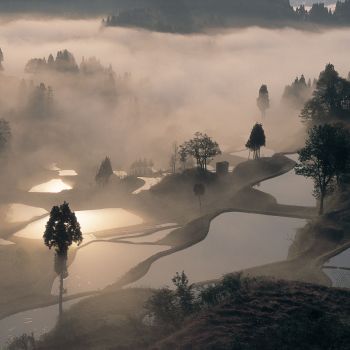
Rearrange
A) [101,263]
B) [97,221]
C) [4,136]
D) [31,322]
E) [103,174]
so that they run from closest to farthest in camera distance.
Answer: [31,322] < [101,263] < [97,221] < [103,174] < [4,136]

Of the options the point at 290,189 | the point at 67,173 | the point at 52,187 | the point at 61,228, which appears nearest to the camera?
the point at 61,228

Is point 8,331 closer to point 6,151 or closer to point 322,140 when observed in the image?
point 322,140

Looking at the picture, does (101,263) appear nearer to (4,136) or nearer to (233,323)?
(233,323)

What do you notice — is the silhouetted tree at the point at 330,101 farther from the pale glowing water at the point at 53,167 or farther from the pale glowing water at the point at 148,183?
the pale glowing water at the point at 53,167

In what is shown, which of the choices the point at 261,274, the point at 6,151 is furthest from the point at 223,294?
the point at 6,151

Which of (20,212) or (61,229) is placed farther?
(20,212)

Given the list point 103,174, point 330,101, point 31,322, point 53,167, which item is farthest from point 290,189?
point 53,167

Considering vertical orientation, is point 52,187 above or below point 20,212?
above
